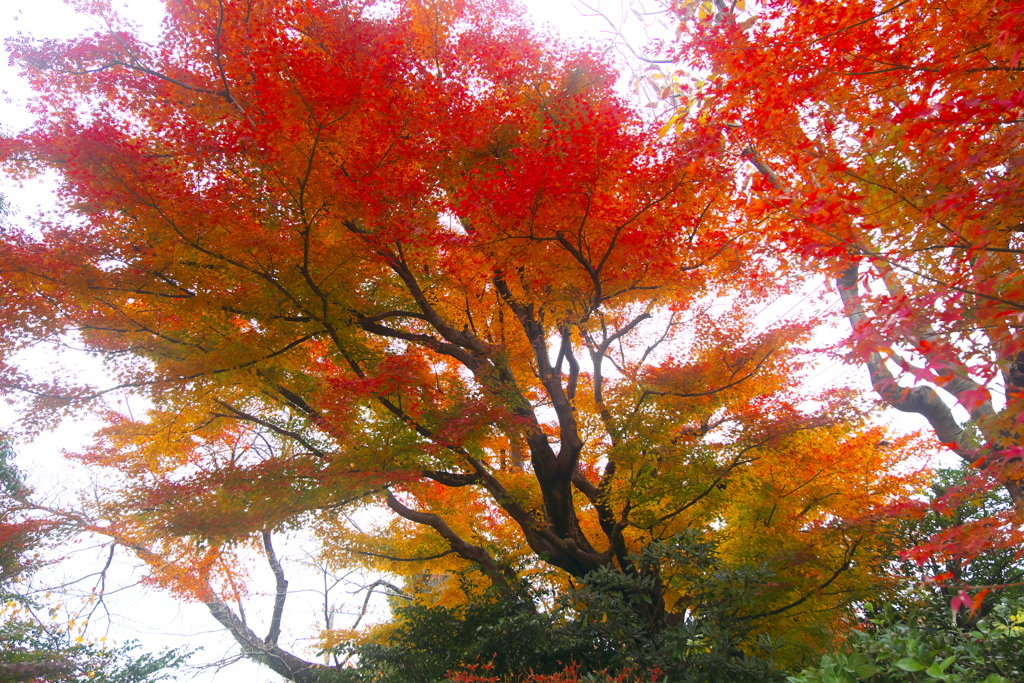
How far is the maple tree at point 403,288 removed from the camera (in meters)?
5.02

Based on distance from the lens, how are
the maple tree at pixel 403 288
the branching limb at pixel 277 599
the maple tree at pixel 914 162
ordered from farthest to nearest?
the branching limb at pixel 277 599 → the maple tree at pixel 403 288 → the maple tree at pixel 914 162

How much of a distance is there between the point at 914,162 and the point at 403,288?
518 cm

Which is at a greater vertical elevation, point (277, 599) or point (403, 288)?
point (403, 288)

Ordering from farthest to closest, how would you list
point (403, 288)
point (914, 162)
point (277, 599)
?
1. point (277, 599)
2. point (403, 288)
3. point (914, 162)

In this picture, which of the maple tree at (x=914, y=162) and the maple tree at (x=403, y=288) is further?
the maple tree at (x=403, y=288)

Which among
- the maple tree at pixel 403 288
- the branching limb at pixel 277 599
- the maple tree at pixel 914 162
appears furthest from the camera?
the branching limb at pixel 277 599

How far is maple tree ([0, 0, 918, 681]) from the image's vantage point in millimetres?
5020

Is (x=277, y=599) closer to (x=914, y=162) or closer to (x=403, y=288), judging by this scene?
(x=403, y=288)

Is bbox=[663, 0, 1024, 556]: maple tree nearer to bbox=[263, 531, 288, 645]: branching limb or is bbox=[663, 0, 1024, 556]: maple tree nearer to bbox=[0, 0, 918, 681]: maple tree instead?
bbox=[0, 0, 918, 681]: maple tree

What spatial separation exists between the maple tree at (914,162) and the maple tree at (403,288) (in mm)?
1161

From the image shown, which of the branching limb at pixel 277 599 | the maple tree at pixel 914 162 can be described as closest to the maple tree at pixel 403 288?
the maple tree at pixel 914 162

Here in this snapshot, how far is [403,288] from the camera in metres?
6.78

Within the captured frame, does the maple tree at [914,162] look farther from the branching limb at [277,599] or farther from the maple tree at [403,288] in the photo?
the branching limb at [277,599]

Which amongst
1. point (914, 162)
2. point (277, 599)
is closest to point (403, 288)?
point (914, 162)
